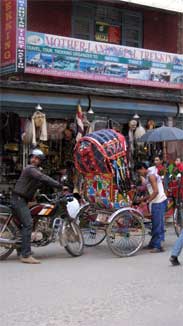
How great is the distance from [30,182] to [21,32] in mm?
4192

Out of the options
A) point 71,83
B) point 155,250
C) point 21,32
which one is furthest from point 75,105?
point 155,250

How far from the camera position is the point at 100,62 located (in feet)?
43.2

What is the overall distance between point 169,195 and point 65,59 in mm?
4004

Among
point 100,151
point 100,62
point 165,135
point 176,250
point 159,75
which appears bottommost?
point 176,250

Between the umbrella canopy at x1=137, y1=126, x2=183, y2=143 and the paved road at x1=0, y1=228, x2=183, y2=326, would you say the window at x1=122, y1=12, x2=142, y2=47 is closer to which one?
the umbrella canopy at x1=137, y1=126, x2=183, y2=143

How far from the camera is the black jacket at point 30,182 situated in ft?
26.6

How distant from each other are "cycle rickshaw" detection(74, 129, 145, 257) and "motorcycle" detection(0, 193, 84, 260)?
1.87 feet

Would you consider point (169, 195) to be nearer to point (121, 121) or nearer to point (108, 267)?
point (121, 121)

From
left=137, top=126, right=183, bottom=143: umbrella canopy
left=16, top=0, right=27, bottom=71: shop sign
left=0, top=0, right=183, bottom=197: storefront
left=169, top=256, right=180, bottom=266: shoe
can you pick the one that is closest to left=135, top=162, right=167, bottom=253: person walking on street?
left=169, top=256, right=180, bottom=266: shoe

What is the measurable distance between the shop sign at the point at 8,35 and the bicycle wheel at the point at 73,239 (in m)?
4.10

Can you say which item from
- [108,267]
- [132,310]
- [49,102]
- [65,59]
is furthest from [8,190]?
[132,310]

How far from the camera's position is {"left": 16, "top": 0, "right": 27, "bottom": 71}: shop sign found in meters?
11.0

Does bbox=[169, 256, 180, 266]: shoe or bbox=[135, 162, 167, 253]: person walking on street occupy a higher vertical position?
bbox=[135, 162, 167, 253]: person walking on street

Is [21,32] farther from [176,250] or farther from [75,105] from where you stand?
[176,250]
